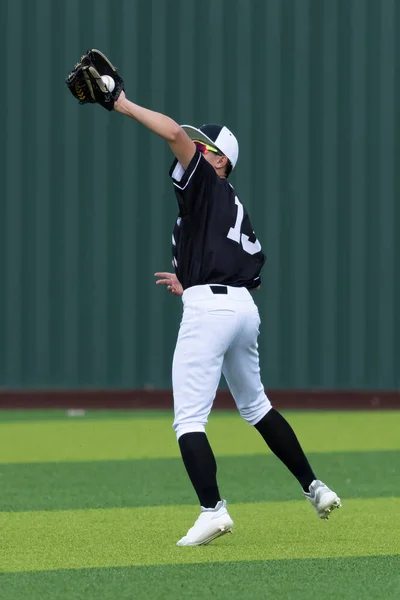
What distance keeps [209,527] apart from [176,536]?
415 millimetres

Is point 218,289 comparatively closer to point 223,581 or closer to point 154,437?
point 223,581

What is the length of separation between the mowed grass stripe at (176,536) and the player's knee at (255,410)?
0.54 meters

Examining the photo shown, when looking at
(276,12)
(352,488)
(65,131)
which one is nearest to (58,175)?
(65,131)

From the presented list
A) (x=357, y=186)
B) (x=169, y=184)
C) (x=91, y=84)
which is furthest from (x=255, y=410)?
(x=357, y=186)

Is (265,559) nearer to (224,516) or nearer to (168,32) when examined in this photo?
(224,516)

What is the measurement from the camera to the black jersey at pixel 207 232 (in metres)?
6.09

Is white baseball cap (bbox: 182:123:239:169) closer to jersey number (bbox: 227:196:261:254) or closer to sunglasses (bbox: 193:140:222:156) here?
sunglasses (bbox: 193:140:222:156)

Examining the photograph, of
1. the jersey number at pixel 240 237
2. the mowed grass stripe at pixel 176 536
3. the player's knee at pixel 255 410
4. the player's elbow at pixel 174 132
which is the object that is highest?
the player's elbow at pixel 174 132

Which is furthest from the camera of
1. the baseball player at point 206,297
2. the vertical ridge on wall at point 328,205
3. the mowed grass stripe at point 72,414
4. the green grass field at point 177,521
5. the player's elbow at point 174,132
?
the vertical ridge on wall at point 328,205

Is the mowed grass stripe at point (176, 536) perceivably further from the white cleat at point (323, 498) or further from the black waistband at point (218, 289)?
the black waistband at point (218, 289)

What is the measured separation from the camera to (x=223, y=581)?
202 inches

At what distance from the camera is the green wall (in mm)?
14992

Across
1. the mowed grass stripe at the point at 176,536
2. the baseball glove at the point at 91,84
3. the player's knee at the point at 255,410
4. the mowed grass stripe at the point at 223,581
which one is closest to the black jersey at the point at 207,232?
the baseball glove at the point at 91,84

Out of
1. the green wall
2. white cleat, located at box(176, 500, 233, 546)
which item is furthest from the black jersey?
the green wall
